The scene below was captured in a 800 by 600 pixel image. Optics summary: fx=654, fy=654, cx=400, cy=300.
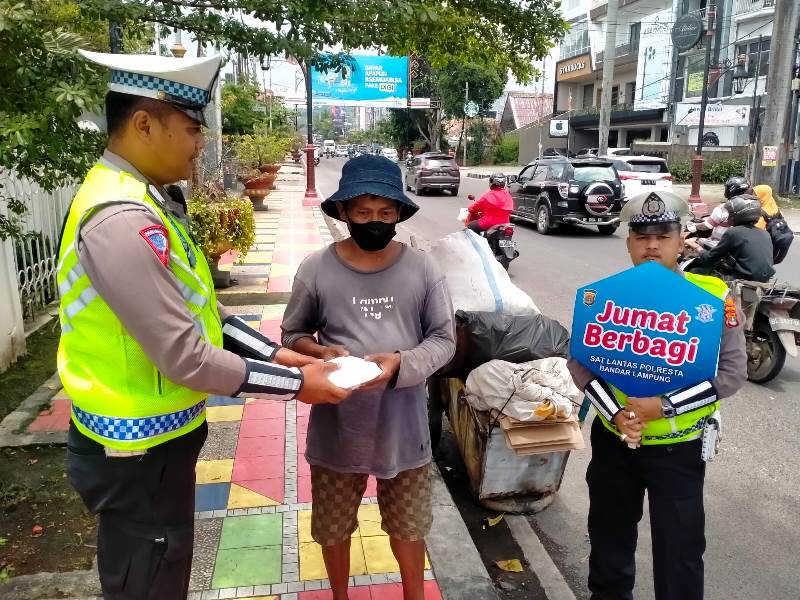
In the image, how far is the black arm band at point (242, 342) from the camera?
1.94 m

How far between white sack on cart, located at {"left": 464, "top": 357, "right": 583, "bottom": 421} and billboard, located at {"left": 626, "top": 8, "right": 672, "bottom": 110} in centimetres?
3495

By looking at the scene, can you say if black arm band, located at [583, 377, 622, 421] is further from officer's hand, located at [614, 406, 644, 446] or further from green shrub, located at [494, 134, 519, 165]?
green shrub, located at [494, 134, 519, 165]

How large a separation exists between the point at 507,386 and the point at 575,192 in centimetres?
1055

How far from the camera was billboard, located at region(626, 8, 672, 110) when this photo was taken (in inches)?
1341

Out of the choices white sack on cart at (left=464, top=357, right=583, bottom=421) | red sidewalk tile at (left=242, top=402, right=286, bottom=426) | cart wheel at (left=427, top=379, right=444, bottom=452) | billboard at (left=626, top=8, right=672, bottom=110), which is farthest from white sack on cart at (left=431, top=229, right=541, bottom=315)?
billboard at (left=626, top=8, right=672, bottom=110)

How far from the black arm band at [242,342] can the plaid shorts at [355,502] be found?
601 mm

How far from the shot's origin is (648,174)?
15984mm

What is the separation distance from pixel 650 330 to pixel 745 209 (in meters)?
3.75

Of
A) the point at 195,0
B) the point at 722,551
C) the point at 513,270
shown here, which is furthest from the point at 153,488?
the point at 513,270

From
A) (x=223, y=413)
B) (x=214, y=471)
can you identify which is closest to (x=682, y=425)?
(x=214, y=471)

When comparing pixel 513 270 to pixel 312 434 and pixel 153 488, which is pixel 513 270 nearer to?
pixel 312 434

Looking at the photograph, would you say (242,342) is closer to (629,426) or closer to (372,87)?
(629,426)

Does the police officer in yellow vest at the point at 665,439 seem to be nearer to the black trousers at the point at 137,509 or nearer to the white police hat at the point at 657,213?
the white police hat at the point at 657,213

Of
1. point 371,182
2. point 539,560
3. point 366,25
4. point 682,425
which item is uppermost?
point 366,25
